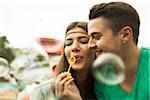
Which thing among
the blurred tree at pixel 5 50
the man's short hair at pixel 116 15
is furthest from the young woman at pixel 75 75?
the blurred tree at pixel 5 50

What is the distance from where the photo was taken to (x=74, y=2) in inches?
45.1

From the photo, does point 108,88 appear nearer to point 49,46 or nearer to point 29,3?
point 49,46

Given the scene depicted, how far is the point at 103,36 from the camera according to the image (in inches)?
33.2

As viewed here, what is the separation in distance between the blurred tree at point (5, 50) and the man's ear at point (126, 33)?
0.48 meters

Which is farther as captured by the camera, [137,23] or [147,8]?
[147,8]

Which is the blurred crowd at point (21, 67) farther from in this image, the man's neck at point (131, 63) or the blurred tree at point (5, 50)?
the man's neck at point (131, 63)

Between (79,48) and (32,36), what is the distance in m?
0.30

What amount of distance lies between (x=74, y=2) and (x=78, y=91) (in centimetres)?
39

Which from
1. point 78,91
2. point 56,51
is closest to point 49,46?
point 56,51

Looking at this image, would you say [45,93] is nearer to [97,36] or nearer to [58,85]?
[58,85]

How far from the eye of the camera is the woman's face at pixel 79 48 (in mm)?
914

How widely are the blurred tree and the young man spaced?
0.39 m

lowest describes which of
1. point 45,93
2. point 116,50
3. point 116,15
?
point 45,93

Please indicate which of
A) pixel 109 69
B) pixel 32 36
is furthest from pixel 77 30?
pixel 32 36
